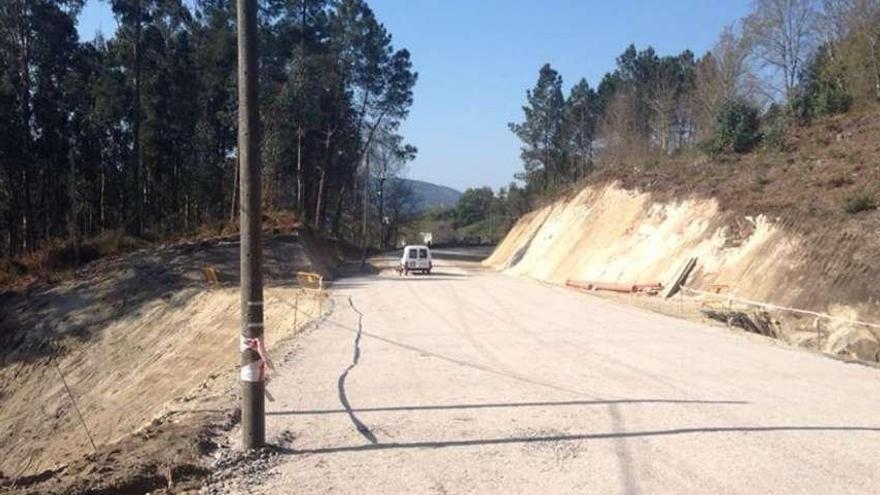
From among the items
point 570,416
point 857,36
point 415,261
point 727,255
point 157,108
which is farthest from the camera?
point 157,108

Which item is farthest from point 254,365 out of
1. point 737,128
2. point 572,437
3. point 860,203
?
point 737,128

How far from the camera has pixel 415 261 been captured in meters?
46.8

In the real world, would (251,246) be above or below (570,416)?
above

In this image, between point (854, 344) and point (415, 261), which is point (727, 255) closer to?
point (854, 344)

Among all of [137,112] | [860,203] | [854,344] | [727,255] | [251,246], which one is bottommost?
[854,344]

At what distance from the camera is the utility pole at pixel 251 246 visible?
7363mm

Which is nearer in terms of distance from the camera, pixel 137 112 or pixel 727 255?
pixel 727 255

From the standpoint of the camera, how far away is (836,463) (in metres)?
7.05

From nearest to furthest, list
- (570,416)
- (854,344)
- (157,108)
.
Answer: (570,416)
(854,344)
(157,108)

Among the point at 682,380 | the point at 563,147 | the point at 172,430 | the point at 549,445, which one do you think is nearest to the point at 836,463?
the point at 549,445

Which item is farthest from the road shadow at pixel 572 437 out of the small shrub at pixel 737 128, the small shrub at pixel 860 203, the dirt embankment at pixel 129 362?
the small shrub at pixel 737 128

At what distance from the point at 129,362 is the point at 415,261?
76.0 feet

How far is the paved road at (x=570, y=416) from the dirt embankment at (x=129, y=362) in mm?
1252

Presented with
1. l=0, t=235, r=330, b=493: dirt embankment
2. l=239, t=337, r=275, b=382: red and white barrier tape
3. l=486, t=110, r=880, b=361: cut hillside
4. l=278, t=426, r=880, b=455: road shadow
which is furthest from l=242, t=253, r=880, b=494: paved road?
l=486, t=110, r=880, b=361: cut hillside
